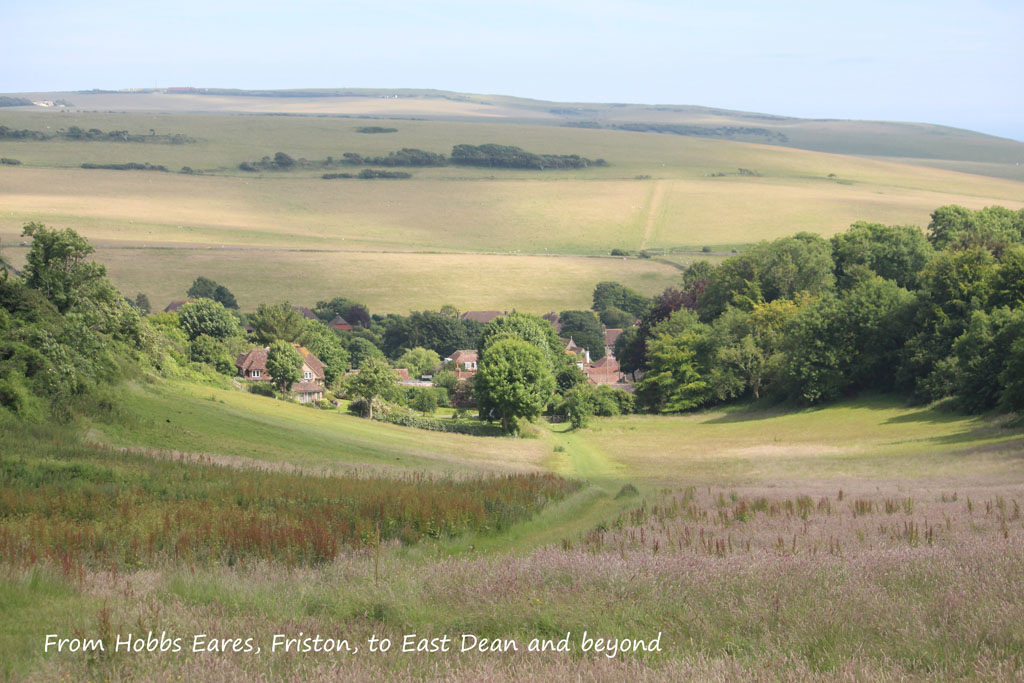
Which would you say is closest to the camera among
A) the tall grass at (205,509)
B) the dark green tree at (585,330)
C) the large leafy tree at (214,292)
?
the tall grass at (205,509)

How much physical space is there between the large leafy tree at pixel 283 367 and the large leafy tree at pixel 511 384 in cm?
1766

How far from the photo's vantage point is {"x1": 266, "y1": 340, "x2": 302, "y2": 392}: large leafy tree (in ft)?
252

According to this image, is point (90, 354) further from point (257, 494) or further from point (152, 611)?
point (152, 611)

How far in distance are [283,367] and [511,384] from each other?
21.3m

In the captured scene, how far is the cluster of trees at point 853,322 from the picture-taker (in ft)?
180

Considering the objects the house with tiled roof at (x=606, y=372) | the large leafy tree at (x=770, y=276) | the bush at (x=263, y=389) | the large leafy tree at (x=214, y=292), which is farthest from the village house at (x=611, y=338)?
the bush at (x=263, y=389)

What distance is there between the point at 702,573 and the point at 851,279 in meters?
83.4

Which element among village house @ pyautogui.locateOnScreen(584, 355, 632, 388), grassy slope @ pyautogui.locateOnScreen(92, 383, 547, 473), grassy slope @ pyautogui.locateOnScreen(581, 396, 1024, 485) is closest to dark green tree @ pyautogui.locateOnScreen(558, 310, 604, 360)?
village house @ pyautogui.locateOnScreen(584, 355, 632, 388)

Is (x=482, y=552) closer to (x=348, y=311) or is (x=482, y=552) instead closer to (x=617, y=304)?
(x=348, y=311)

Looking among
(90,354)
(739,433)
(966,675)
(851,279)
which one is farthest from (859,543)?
(851,279)

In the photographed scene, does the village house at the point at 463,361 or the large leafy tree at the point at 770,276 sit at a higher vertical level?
the large leafy tree at the point at 770,276

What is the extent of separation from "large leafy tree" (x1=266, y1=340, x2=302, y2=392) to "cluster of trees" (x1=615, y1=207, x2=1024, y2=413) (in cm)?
2954

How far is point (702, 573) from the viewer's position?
32.8ft

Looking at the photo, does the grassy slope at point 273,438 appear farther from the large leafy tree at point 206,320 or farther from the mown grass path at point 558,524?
the large leafy tree at point 206,320
